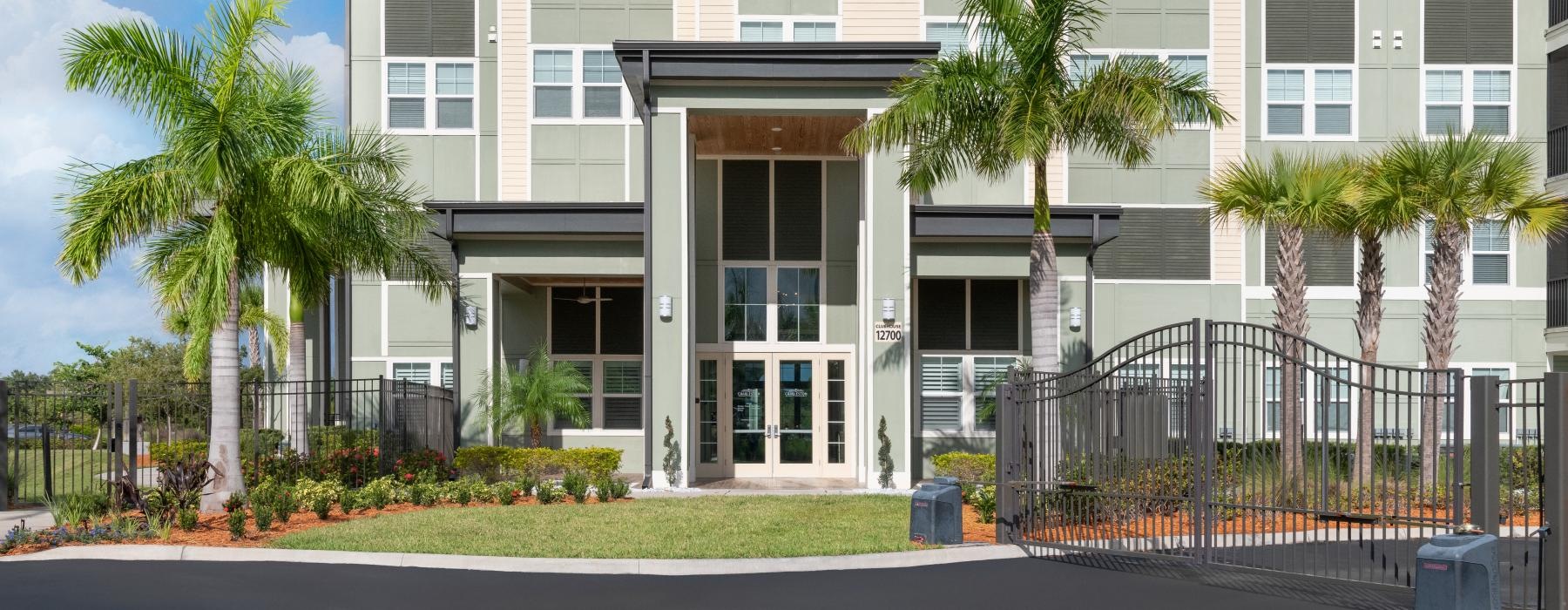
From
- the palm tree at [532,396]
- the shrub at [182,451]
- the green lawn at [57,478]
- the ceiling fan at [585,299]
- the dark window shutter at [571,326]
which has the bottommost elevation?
the green lawn at [57,478]

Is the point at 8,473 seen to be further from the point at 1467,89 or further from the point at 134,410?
the point at 1467,89

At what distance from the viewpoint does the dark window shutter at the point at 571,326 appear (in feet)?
76.0

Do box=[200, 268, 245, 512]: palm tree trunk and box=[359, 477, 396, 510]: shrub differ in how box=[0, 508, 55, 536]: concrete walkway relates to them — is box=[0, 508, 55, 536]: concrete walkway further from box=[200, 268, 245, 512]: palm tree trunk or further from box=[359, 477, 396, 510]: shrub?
box=[359, 477, 396, 510]: shrub

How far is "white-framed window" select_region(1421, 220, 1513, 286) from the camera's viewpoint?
24.0m

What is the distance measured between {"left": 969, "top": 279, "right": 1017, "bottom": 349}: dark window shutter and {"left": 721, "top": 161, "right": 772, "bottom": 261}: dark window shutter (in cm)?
412

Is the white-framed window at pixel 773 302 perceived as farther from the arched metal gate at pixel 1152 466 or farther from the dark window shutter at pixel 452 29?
the arched metal gate at pixel 1152 466

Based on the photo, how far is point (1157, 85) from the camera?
14445 millimetres

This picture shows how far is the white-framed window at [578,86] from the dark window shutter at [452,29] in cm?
153

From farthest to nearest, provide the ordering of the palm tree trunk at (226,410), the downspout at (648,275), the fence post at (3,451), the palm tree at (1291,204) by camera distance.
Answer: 1. the downspout at (648,275)
2. the palm tree at (1291,204)
3. the fence post at (3,451)
4. the palm tree trunk at (226,410)

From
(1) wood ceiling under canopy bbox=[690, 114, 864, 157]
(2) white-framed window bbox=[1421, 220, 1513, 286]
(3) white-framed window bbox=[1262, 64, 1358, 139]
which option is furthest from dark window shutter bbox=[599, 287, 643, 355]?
(2) white-framed window bbox=[1421, 220, 1513, 286]

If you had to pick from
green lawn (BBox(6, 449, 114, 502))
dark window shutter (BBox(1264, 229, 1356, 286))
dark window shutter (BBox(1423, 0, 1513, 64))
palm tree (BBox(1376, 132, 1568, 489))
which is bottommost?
green lawn (BBox(6, 449, 114, 502))

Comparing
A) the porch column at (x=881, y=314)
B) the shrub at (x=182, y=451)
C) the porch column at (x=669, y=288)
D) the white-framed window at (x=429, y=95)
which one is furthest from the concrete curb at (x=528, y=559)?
the white-framed window at (x=429, y=95)

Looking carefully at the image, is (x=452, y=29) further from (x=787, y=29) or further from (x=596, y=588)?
(x=596, y=588)

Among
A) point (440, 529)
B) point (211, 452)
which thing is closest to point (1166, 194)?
point (440, 529)
